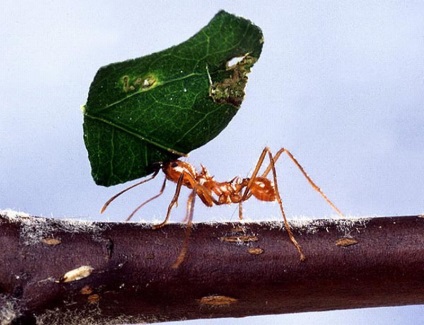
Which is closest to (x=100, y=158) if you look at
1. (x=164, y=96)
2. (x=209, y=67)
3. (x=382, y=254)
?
(x=164, y=96)

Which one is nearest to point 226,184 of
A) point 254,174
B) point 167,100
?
point 254,174

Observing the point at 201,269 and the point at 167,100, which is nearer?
the point at 201,269

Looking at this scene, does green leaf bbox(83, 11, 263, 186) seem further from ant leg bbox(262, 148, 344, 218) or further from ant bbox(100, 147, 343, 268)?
ant leg bbox(262, 148, 344, 218)

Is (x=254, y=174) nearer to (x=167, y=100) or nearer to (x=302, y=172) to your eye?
(x=302, y=172)

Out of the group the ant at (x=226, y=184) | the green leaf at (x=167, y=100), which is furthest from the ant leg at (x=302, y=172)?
the green leaf at (x=167, y=100)

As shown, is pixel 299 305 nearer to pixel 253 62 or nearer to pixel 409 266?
pixel 409 266

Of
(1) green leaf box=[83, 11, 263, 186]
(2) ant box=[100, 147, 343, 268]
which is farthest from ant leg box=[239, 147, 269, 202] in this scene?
(1) green leaf box=[83, 11, 263, 186]
